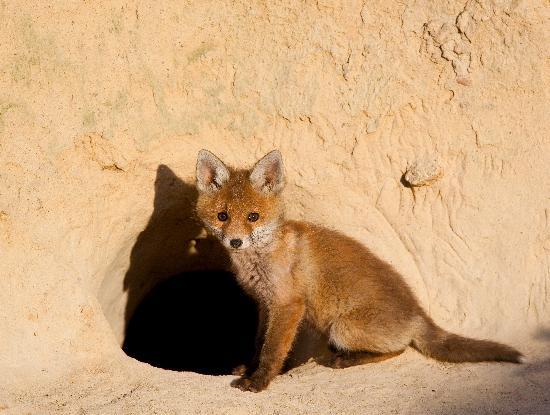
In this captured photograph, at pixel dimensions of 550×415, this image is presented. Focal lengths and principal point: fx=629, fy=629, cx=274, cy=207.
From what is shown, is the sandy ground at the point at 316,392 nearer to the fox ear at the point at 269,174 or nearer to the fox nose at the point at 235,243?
the fox nose at the point at 235,243

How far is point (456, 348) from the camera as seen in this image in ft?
12.7

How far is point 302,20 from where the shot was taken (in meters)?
4.32

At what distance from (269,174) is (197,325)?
3.03 meters

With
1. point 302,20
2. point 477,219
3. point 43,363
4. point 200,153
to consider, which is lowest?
point 43,363

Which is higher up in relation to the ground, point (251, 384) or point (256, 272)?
point (256, 272)

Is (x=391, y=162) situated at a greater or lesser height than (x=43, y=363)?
greater

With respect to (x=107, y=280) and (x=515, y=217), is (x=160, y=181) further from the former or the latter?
(x=515, y=217)

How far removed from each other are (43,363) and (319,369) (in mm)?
1729

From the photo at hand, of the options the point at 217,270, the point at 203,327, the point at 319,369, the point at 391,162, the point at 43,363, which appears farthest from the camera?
the point at 203,327

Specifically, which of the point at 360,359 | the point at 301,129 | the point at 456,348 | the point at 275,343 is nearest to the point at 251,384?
the point at 275,343

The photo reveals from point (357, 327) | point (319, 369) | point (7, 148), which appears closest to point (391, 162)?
point (357, 327)

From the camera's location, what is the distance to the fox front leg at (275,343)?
379cm

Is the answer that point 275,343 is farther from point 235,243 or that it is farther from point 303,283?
point 235,243

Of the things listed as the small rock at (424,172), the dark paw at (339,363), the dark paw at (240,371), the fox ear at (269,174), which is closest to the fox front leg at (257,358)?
the dark paw at (240,371)
